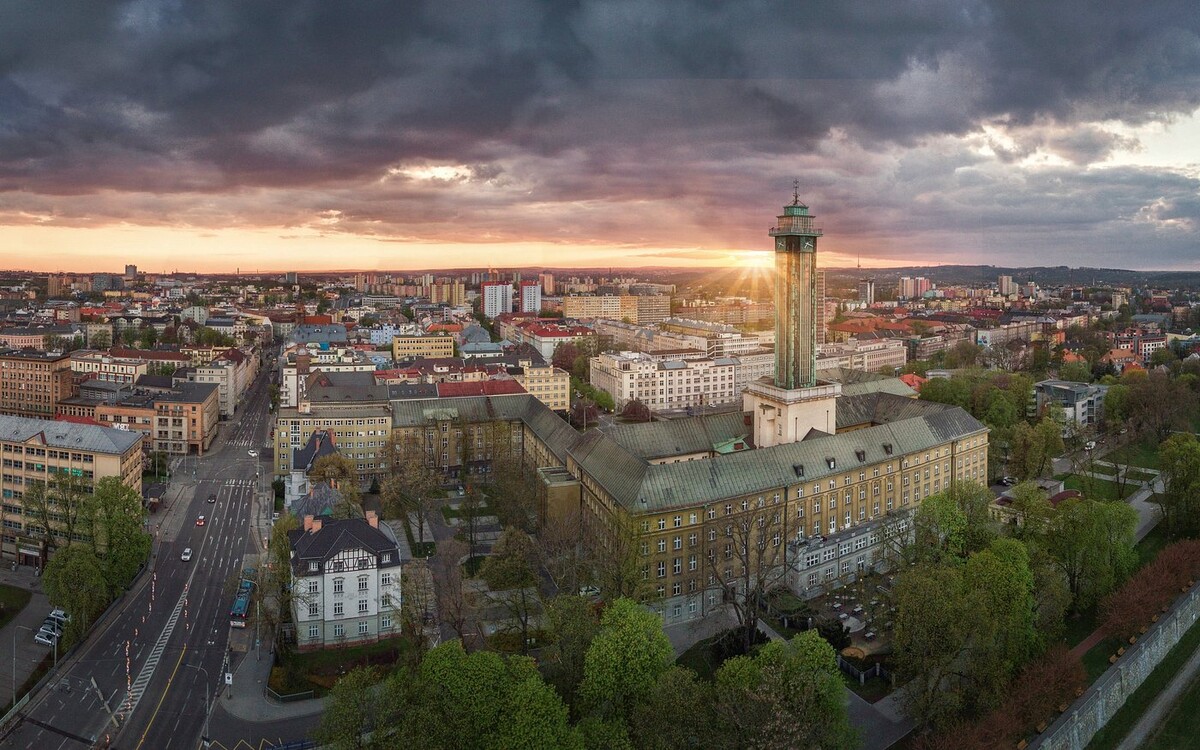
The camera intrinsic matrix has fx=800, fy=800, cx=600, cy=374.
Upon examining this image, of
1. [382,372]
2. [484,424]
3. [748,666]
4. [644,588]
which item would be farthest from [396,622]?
[382,372]

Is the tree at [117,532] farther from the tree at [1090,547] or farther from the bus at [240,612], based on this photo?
the tree at [1090,547]

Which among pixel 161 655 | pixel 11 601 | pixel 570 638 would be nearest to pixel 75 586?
pixel 161 655

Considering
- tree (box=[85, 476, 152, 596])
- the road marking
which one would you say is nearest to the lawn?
the road marking

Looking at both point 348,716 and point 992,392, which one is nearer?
point 348,716

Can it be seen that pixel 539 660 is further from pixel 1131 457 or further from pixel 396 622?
pixel 1131 457

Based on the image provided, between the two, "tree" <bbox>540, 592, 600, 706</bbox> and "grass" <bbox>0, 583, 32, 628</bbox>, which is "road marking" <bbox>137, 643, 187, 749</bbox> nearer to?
"grass" <bbox>0, 583, 32, 628</bbox>

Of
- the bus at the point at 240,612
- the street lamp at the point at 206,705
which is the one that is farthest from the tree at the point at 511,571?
the street lamp at the point at 206,705
